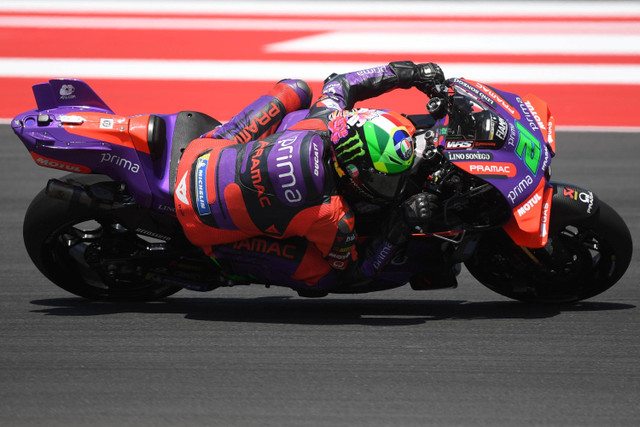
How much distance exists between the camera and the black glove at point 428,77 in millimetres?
5035

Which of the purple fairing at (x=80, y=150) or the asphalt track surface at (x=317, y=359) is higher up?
the purple fairing at (x=80, y=150)

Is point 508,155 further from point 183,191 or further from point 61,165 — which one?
point 61,165

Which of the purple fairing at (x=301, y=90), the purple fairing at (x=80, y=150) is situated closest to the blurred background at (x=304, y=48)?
the purple fairing at (x=301, y=90)

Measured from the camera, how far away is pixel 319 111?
5.00 meters

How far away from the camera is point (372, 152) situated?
14.8ft

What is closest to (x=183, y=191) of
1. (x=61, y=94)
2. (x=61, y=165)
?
(x=61, y=165)

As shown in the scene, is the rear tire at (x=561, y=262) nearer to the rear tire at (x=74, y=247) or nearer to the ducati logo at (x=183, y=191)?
the ducati logo at (x=183, y=191)

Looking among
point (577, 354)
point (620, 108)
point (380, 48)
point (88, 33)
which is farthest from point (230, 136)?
point (88, 33)

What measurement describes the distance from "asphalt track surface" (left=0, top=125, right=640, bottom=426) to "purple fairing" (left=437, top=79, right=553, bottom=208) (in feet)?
2.51

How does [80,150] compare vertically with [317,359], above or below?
above

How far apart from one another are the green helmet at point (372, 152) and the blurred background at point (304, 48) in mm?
4781

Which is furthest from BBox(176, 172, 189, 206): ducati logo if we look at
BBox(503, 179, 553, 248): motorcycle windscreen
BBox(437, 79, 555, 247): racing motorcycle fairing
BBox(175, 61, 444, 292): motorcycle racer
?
BBox(503, 179, 553, 248): motorcycle windscreen

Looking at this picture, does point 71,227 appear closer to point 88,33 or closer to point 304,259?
point 304,259

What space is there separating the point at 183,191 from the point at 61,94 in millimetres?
805
